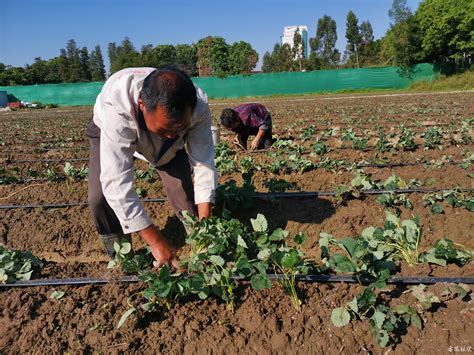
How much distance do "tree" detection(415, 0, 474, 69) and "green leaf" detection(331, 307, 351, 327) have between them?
122ft

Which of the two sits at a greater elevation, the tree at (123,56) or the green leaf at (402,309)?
the tree at (123,56)

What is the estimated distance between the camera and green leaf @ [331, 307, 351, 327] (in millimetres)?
2217

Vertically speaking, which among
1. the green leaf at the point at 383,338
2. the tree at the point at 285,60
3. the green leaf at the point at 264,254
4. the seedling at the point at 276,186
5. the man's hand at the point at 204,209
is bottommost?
the green leaf at the point at 383,338

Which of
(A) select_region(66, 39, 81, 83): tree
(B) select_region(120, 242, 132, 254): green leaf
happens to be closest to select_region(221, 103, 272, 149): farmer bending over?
(B) select_region(120, 242, 132, 254): green leaf

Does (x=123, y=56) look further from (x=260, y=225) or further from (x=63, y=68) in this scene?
(x=260, y=225)

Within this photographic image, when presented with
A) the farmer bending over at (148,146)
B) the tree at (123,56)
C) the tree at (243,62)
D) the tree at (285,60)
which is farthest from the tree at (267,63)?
the farmer bending over at (148,146)

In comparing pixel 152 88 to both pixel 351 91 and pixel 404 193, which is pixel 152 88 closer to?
pixel 404 193

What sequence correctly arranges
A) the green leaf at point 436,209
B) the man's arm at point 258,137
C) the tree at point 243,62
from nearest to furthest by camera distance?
the green leaf at point 436,209, the man's arm at point 258,137, the tree at point 243,62

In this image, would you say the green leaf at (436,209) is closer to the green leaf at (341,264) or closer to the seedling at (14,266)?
the green leaf at (341,264)

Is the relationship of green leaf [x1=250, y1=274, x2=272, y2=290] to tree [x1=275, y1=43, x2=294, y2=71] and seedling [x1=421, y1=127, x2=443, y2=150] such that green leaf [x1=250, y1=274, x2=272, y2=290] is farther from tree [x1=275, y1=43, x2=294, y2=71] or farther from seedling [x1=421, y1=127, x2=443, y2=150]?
tree [x1=275, y1=43, x2=294, y2=71]

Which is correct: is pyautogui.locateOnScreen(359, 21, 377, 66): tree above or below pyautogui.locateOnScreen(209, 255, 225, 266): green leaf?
above

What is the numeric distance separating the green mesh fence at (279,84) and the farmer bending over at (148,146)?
103 ft

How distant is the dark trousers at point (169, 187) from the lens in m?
3.25

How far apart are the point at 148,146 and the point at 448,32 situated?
39.4 metres
